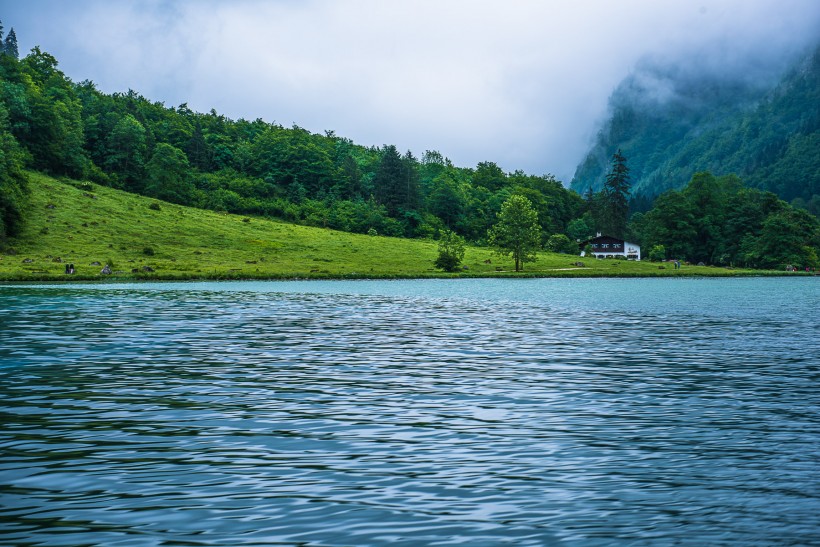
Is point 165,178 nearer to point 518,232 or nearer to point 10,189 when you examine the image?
point 10,189

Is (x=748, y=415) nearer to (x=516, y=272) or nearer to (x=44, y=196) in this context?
(x=516, y=272)

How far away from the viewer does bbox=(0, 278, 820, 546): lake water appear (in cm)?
1029

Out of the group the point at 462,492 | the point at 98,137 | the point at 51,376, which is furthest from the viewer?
the point at 98,137

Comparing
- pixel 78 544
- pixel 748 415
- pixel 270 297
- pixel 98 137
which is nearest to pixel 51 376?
pixel 78 544

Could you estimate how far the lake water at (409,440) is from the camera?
10.3 m

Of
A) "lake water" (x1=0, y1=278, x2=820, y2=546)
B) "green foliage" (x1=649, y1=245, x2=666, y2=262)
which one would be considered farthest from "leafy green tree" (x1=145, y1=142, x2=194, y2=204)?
"lake water" (x1=0, y1=278, x2=820, y2=546)

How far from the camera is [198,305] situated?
Result: 58.4 meters

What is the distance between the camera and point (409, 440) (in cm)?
1537

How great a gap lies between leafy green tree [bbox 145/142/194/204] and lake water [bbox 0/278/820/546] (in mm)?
145280

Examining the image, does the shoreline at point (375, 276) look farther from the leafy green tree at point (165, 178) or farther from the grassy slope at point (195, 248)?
the leafy green tree at point (165, 178)

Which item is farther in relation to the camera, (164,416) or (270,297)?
(270,297)

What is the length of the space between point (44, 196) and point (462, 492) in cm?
14851

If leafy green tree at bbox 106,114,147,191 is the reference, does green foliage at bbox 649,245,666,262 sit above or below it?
below

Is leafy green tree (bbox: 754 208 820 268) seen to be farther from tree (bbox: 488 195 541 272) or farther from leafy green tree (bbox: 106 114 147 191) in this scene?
leafy green tree (bbox: 106 114 147 191)
